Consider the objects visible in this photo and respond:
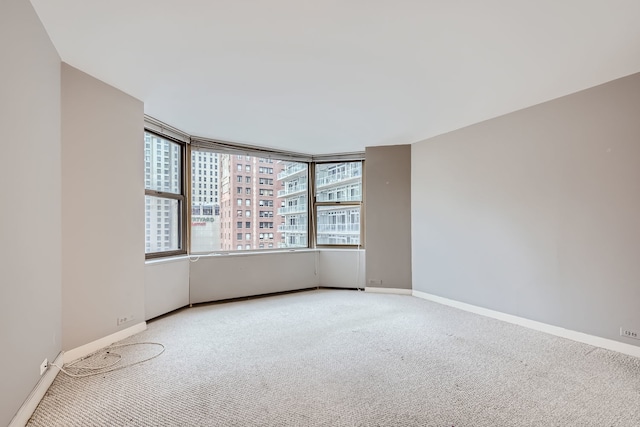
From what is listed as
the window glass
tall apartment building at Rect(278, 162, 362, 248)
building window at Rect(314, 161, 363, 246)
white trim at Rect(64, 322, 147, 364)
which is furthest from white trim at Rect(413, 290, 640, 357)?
white trim at Rect(64, 322, 147, 364)

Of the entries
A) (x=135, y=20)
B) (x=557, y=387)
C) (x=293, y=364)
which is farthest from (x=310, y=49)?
(x=557, y=387)

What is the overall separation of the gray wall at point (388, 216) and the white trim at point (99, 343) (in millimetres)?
3256

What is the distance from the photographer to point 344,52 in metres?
2.27

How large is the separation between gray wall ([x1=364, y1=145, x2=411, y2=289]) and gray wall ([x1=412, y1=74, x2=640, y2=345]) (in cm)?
45

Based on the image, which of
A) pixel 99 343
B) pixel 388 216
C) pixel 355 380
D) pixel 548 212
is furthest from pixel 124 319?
pixel 548 212

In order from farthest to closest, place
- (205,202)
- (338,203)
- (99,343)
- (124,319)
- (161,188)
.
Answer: (338,203), (205,202), (161,188), (124,319), (99,343)

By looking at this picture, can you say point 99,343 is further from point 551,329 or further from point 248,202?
point 551,329

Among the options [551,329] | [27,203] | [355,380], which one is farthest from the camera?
[551,329]

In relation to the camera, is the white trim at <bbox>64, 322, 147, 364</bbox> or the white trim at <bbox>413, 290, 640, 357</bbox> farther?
the white trim at <bbox>413, 290, 640, 357</bbox>

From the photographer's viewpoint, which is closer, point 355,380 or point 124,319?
point 355,380

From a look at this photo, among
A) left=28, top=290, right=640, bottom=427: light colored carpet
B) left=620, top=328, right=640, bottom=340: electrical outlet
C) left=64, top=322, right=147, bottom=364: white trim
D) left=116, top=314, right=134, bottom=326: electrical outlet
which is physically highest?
left=116, top=314, right=134, bottom=326: electrical outlet

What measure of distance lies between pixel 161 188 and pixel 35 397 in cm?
248

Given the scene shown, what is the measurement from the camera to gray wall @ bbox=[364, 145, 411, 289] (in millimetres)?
4824

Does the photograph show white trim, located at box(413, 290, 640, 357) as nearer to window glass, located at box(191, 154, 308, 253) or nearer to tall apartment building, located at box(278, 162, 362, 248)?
tall apartment building, located at box(278, 162, 362, 248)
